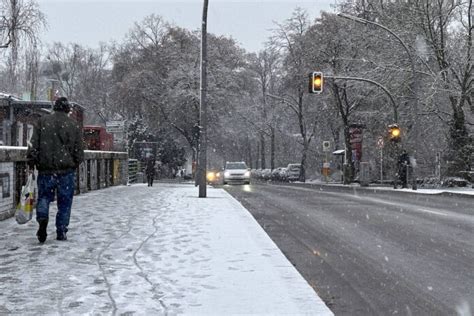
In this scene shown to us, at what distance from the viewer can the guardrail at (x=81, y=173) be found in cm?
974

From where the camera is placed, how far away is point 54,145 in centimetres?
721

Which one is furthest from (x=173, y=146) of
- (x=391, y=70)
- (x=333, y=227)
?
(x=333, y=227)

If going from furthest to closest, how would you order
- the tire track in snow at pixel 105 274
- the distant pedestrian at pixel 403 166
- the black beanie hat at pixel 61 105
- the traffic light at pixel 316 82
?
the distant pedestrian at pixel 403 166 → the traffic light at pixel 316 82 → the black beanie hat at pixel 61 105 → the tire track in snow at pixel 105 274

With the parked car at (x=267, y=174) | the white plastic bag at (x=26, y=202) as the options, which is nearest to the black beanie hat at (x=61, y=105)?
the white plastic bag at (x=26, y=202)

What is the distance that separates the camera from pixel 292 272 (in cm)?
576

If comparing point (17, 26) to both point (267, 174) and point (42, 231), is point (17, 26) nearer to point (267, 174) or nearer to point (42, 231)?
point (42, 231)

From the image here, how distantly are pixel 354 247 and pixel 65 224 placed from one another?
12.7 feet

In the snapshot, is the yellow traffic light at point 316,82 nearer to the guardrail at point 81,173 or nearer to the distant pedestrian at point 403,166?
the distant pedestrian at point 403,166

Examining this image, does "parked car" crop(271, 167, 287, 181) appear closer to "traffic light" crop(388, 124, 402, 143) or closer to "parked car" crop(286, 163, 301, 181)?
"parked car" crop(286, 163, 301, 181)

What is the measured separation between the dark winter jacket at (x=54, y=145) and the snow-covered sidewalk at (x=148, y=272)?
0.99 metres

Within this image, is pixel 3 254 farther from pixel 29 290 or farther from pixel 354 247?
pixel 354 247

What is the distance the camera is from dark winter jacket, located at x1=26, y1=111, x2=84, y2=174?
712 centimetres

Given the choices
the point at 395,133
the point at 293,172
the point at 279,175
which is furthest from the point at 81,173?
the point at 279,175

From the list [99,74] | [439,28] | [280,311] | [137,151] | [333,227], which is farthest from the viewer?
[99,74]
